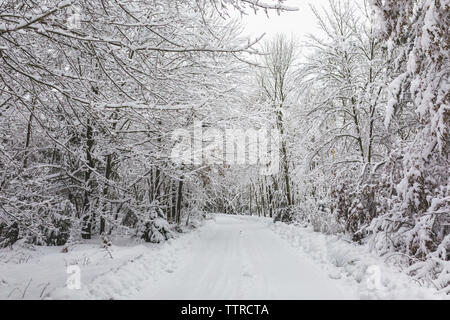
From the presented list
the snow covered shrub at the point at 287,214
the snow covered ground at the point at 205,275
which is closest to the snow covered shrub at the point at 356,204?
the snow covered ground at the point at 205,275

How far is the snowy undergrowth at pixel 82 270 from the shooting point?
4543 mm

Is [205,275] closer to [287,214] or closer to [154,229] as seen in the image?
[154,229]

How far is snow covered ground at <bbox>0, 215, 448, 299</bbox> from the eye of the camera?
4.66m

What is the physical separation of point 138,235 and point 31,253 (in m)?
4.02

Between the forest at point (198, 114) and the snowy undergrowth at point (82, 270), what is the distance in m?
0.88

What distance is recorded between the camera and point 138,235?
11500mm

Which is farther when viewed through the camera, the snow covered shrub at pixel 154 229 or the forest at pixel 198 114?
the snow covered shrub at pixel 154 229

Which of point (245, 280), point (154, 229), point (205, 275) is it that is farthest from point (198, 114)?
point (245, 280)

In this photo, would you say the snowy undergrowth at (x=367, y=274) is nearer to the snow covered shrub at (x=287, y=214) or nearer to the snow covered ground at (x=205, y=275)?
the snow covered ground at (x=205, y=275)

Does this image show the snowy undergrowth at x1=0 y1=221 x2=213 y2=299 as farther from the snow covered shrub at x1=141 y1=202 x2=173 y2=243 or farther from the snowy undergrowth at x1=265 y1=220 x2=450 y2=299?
the snowy undergrowth at x1=265 y1=220 x2=450 y2=299

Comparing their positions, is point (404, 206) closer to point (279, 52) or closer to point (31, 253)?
point (31, 253)

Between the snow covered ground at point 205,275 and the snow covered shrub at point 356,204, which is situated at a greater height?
the snow covered shrub at point 356,204

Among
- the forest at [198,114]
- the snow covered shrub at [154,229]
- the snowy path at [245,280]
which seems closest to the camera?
the forest at [198,114]
